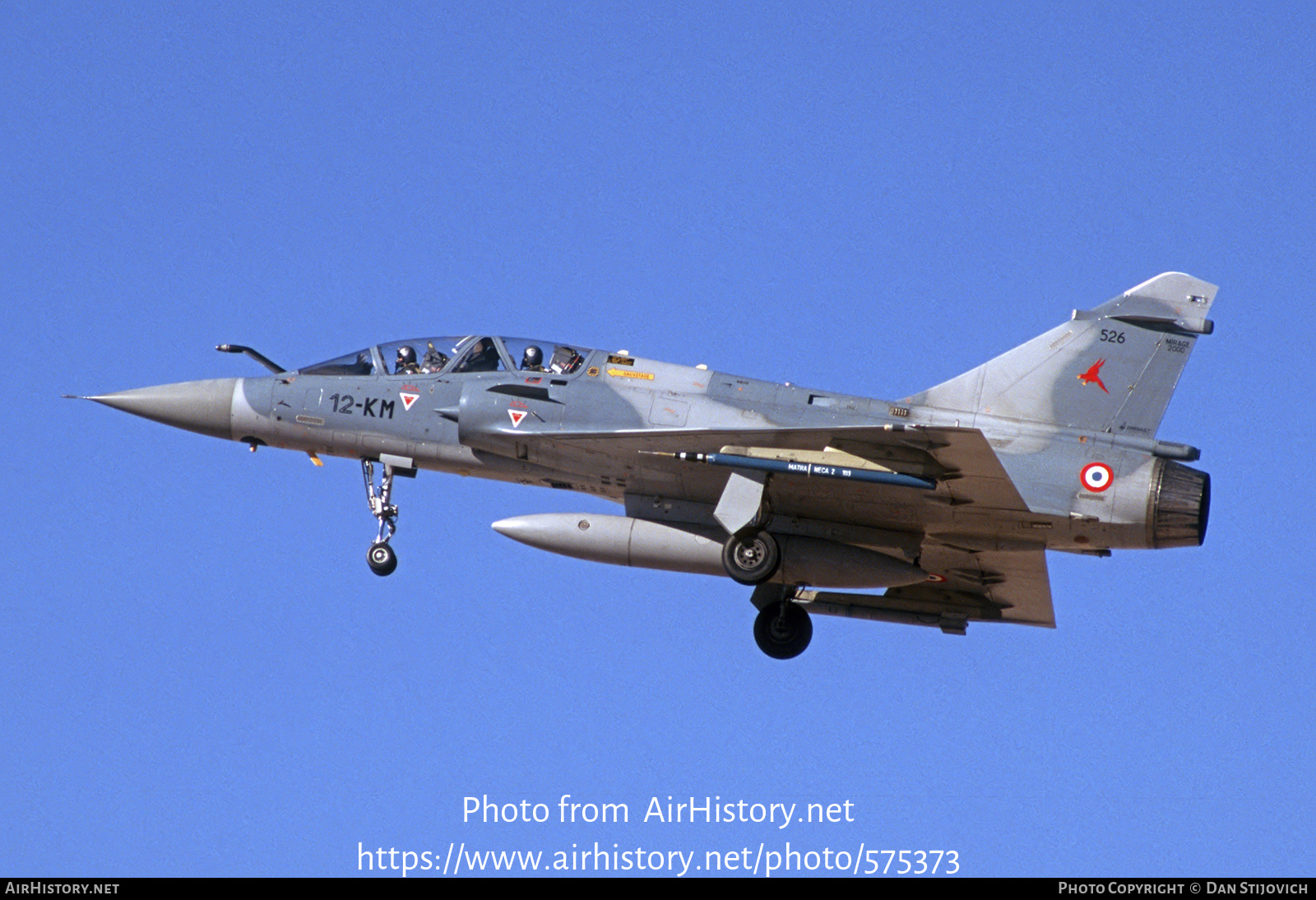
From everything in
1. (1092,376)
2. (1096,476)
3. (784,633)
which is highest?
(1092,376)

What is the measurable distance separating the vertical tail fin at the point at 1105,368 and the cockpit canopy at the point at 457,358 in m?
4.42

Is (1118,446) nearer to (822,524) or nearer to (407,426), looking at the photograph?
(822,524)

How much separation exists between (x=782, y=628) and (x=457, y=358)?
5.18 m

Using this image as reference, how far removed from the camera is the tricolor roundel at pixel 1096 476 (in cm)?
1745

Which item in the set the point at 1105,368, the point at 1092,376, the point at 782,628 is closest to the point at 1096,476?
the point at 1092,376

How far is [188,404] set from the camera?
20.2m

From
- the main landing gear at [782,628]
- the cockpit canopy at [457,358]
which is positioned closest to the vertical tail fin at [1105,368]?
the main landing gear at [782,628]

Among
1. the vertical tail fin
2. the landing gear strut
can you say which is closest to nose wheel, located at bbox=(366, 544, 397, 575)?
the landing gear strut

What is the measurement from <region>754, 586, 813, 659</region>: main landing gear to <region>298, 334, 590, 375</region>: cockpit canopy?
3.93m

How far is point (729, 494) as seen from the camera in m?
17.9

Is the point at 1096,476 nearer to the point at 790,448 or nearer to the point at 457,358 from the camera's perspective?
the point at 790,448

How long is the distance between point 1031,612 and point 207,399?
1066cm
